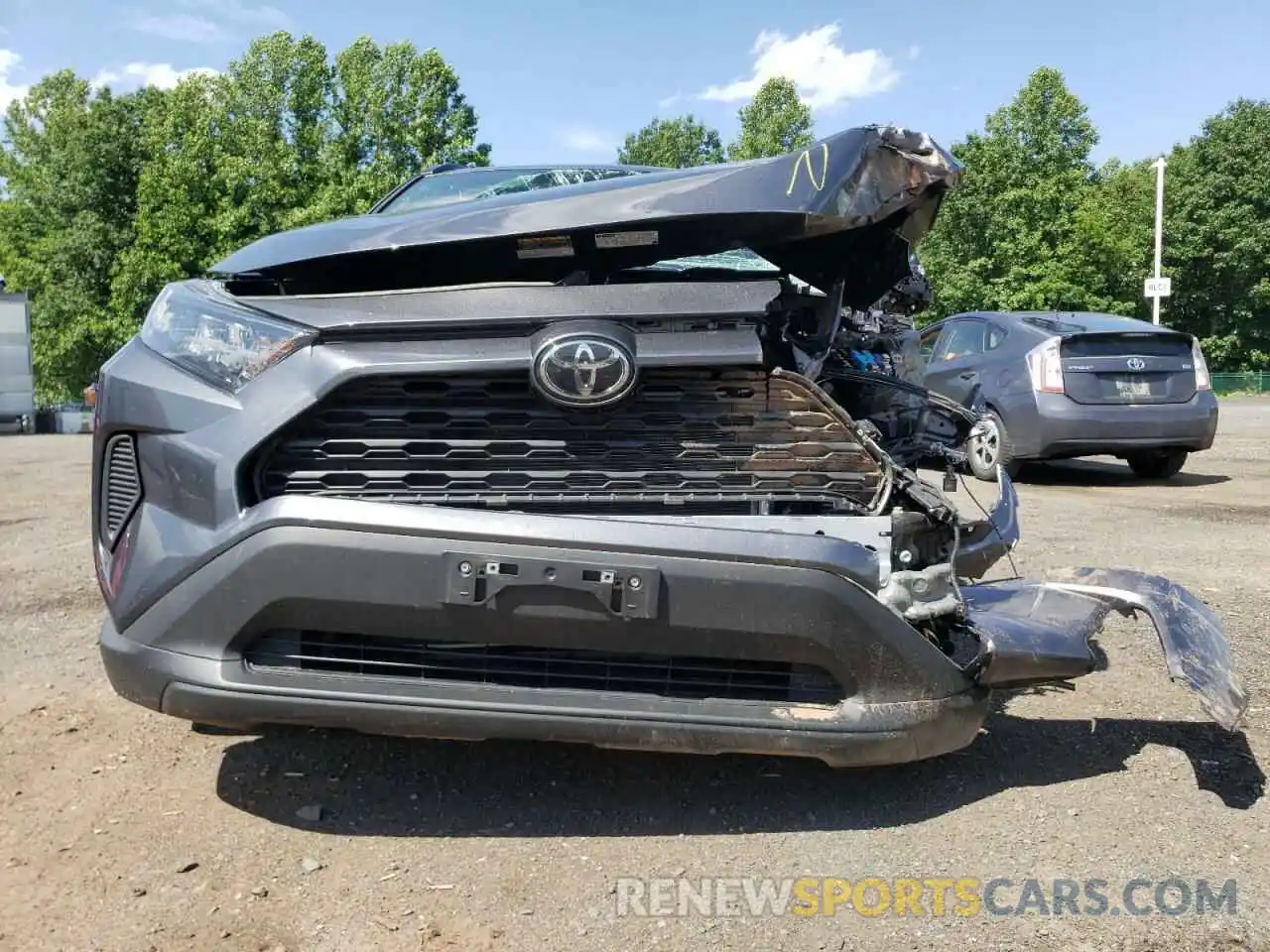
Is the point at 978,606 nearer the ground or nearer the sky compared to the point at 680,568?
nearer the ground

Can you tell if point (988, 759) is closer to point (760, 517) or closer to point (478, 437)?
point (760, 517)

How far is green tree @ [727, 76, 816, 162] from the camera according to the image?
4244 centimetres

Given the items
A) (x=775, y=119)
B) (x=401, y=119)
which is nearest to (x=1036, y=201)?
A: (x=775, y=119)

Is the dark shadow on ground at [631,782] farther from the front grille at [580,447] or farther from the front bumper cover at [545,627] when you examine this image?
the front grille at [580,447]

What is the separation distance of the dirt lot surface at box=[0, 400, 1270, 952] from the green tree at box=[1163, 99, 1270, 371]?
158ft

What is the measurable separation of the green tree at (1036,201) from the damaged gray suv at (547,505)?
3878cm

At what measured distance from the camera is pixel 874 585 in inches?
88.8

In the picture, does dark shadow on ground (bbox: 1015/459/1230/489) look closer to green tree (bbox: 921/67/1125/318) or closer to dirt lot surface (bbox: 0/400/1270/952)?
dirt lot surface (bbox: 0/400/1270/952)

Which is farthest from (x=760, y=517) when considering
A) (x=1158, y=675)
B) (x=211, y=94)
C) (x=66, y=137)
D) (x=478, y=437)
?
(x=66, y=137)

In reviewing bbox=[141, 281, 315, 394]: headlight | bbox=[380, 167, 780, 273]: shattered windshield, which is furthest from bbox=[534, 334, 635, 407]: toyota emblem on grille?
bbox=[380, 167, 780, 273]: shattered windshield

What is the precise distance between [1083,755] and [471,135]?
35474mm

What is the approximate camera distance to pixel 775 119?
140 ft

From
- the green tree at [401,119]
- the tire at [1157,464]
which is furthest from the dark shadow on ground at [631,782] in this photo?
the green tree at [401,119]

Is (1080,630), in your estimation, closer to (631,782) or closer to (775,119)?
(631,782)
